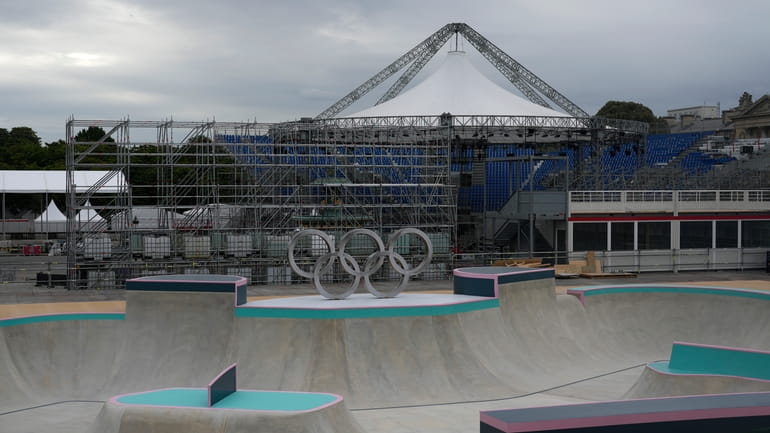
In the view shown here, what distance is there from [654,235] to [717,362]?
2313 cm

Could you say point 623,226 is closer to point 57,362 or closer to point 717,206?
point 717,206

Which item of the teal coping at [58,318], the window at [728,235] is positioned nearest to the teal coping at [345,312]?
the teal coping at [58,318]

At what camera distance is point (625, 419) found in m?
9.62

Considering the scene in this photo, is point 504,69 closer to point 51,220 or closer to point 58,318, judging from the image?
point 51,220

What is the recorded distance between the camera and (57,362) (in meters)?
21.8

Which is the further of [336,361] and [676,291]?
[676,291]

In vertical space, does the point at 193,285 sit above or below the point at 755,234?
below

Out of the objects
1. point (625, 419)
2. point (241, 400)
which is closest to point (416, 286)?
point (241, 400)

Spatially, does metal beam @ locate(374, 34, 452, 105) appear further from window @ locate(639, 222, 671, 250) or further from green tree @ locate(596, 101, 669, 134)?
green tree @ locate(596, 101, 669, 134)

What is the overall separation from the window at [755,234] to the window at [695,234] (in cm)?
197

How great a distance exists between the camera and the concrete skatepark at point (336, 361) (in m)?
19.1

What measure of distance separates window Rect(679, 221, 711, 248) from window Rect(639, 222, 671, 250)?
2.46 feet

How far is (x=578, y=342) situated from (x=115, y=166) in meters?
20.1

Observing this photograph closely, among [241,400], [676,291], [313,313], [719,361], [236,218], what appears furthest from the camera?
[236,218]
